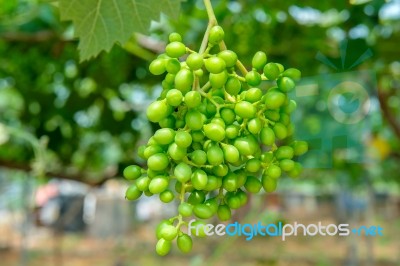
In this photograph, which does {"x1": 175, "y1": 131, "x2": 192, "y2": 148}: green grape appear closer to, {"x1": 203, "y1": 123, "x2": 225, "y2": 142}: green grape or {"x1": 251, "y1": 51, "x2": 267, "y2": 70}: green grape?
{"x1": 203, "y1": 123, "x2": 225, "y2": 142}: green grape

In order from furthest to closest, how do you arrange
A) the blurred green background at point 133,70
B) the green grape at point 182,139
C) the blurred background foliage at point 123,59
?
the blurred background foliage at point 123,59, the blurred green background at point 133,70, the green grape at point 182,139

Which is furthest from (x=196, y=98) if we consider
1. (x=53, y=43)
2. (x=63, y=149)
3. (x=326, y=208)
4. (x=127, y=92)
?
(x=326, y=208)

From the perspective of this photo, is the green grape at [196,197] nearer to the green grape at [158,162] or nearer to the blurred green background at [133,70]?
the green grape at [158,162]

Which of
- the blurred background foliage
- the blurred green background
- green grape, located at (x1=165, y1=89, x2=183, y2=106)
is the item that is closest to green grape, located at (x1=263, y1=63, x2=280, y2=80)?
Answer: green grape, located at (x1=165, y1=89, x2=183, y2=106)

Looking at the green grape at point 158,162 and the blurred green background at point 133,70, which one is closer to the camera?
the green grape at point 158,162

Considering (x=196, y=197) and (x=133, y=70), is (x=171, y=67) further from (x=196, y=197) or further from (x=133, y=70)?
(x=133, y=70)

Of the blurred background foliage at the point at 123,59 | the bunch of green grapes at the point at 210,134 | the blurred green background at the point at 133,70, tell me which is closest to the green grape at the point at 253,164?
the bunch of green grapes at the point at 210,134

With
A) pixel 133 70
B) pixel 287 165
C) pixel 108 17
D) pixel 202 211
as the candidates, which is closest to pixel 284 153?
pixel 287 165
